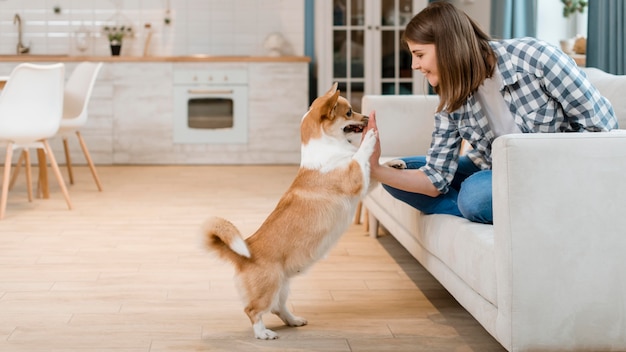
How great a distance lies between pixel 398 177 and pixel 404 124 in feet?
4.58

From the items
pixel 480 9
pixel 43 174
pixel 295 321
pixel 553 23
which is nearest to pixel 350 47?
pixel 480 9

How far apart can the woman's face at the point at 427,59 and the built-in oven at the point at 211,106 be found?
447 centimetres

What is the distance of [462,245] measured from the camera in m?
2.05

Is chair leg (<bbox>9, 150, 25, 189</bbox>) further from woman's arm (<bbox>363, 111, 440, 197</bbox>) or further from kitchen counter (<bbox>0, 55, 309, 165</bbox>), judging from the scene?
woman's arm (<bbox>363, 111, 440, 197</bbox>)

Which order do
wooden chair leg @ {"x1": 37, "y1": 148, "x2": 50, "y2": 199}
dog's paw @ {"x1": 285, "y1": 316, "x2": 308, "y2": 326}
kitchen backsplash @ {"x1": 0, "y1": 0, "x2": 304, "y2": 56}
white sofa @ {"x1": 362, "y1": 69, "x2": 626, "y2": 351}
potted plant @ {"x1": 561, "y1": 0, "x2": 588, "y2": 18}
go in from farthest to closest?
kitchen backsplash @ {"x1": 0, "y1": 0, "x2": 304, "y2": 56}, potted plant @ {"x1": 561, "y1": 0, "x2": 588, "y2": 18}, wooden chair leg @ {"x1": 37, "y1": 148, "x2": 50, "y2": 199}, dog's paw @ {"x1": 285, "y1": 316, "x2": 308, "y2": 326}, white sofa @ {"x1": 362, "y1": 69, "x2": 626, "y2": 351}

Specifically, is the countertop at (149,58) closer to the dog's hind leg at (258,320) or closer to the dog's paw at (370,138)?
the dog's paw at (370,138)

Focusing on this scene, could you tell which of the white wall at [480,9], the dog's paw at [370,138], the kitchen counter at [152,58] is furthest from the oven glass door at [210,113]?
the dog's paw at [370,138]

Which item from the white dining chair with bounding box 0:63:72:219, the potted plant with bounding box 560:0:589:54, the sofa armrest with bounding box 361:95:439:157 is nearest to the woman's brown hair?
the sofa armrest with bounding box 361:95:439:157

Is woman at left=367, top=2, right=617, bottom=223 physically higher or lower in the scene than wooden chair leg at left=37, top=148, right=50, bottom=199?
higher

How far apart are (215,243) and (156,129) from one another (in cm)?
459

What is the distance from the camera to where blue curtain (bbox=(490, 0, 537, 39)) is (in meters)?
4.92

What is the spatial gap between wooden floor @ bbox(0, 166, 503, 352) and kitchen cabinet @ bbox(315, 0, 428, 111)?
8.05 feet

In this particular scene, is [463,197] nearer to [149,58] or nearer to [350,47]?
[350,47]

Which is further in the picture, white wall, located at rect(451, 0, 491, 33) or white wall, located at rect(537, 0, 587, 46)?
white wall, located at rect(451, 0, 491, 33)
